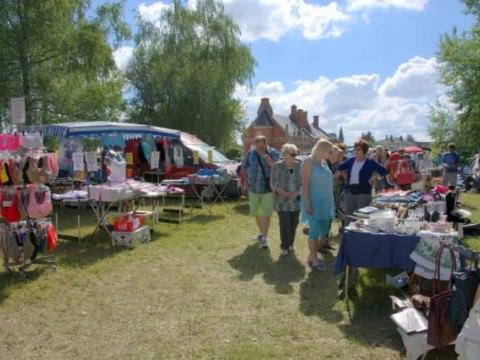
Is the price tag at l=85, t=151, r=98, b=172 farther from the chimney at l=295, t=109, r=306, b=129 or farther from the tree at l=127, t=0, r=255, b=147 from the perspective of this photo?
the chimney at l=295, t=109, r=306, b=129

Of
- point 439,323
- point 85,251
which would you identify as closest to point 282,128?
point 85,251

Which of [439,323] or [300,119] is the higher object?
[300,119]

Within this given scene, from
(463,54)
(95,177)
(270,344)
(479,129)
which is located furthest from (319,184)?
(479,129)

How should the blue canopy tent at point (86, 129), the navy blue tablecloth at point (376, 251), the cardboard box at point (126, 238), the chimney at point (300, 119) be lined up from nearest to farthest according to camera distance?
the navy blue tablecloth at point (376, 251) < the cardboard box at point (126, 238) < the blue canopy tent at point (86, 129) < the chimney at point (300, 119)

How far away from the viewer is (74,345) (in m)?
3.59

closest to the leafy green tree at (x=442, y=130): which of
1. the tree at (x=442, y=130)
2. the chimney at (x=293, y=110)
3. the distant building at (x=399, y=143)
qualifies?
the tree at (x=442, y=130)

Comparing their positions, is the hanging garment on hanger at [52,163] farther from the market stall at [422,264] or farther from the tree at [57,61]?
the tree at [57,61]

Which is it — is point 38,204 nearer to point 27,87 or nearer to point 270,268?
point 270,268

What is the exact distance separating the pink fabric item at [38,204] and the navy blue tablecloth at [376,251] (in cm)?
348

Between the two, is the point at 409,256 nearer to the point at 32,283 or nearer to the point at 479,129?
the point at 32,283

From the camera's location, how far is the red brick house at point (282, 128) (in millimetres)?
55375

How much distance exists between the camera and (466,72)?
67.5 ft

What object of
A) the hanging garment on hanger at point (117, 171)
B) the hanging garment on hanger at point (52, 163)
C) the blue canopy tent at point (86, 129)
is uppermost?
the blue canopy tent at point (86, 129)

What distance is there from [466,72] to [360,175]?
17.9m
